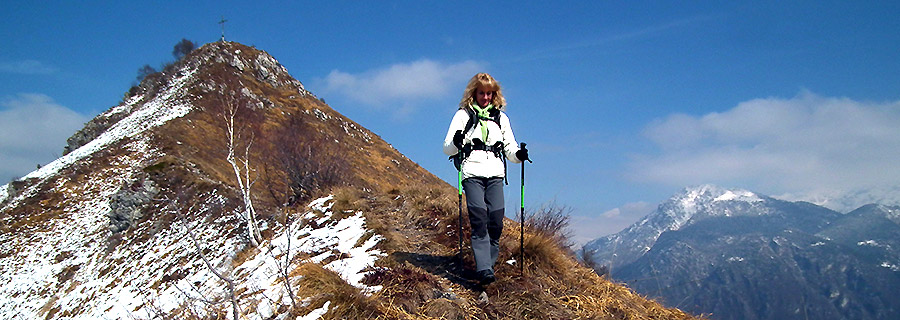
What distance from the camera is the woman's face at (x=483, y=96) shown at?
16.0 ft

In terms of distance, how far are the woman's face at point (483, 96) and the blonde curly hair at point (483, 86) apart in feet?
0.10

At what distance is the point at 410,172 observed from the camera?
5009 cm

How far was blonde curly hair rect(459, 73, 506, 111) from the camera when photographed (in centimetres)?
488

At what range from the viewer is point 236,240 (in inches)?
485

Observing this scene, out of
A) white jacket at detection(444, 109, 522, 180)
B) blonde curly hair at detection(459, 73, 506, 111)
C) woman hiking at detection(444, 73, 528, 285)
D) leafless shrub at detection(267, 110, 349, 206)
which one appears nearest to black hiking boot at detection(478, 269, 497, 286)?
woman hiking at detection(444, 73, 528, 285)

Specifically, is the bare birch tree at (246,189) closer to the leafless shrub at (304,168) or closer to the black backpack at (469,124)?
the leafless shrub at (304,168)

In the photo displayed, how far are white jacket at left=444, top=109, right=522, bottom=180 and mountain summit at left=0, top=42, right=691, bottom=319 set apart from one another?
1.04 m

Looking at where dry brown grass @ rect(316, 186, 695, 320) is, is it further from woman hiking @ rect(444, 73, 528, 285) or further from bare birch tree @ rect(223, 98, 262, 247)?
bare birch tree @ rect(223, 98, 262, 247)

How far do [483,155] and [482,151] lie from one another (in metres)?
0.04

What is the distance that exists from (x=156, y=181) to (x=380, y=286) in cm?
2011

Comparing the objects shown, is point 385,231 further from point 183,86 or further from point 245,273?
point 183,86

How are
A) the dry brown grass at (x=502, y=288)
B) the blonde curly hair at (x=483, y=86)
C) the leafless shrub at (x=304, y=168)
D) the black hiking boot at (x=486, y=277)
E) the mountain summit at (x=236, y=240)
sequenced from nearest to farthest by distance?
the dry brown grass at (x=502, y=288), the mountain summit at (x=236, y=240), the black hiking boot at (x=486, y=277), the blonde curly hair at (x=483, y=86), the leafless shrub at (x=304, y=168)

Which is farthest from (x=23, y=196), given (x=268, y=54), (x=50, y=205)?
(x=268, y=54)

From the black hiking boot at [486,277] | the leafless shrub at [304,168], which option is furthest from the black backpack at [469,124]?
the leafless shrub at [304,168]
